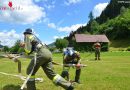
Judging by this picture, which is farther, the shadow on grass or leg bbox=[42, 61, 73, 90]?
the shadow on grass

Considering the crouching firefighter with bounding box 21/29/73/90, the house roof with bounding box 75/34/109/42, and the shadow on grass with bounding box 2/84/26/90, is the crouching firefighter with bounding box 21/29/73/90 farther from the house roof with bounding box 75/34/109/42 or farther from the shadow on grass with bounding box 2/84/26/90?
the house roof with bounding box 75/34/109/42

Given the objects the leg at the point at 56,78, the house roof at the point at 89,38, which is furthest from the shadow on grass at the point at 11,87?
the house roof at the point at 89,38

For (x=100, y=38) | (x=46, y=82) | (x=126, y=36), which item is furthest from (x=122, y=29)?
(x=46, y=82)

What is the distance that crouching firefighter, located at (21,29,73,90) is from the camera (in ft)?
37.4

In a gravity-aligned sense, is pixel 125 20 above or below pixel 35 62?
above

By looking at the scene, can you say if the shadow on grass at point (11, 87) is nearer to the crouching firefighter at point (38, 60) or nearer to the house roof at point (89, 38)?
the crouching firefighter at point (38, 60)

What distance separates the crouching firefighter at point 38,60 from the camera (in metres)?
11.4

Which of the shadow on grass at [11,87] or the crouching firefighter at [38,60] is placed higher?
the crouching firefighter at [38,60]

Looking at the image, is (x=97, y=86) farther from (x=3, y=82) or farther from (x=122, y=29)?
(x=122, y=29)

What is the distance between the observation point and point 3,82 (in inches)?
604

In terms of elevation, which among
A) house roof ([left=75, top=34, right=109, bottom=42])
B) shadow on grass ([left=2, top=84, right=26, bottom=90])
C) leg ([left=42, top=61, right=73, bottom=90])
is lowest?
shadow on grass ([left=2, top=84, right=26, bottom=90])

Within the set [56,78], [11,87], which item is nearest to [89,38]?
[11,87]

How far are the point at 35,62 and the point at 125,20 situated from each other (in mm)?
147143

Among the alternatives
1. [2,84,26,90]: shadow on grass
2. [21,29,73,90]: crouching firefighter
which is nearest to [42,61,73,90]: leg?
[21,29,73,90]: crouching firefighter
